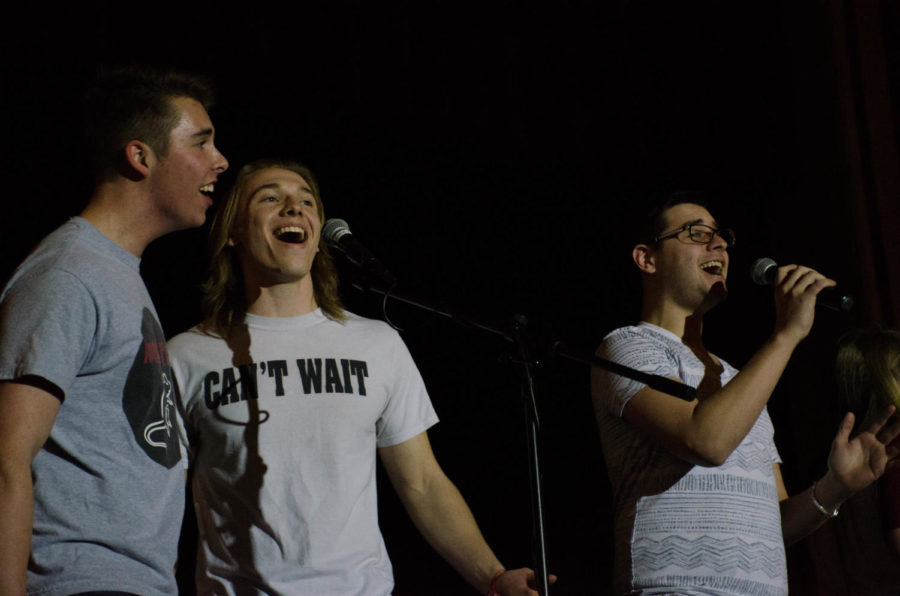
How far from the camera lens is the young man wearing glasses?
1900 millimetres

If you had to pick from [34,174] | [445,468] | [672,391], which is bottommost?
[672,391]

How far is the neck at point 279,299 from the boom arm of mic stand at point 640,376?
31.9 inches

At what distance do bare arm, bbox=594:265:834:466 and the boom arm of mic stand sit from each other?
1.06 ft

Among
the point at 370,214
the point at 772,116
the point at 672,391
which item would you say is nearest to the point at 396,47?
the point at 370,214

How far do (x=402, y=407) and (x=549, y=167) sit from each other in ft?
6.86

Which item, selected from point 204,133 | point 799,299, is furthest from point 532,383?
point 204,133

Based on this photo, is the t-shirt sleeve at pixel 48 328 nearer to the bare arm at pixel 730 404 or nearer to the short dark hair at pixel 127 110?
the short dark hair at pixel 127 110

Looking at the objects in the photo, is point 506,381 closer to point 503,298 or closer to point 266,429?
point 503,298

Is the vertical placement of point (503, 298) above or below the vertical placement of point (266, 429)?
above

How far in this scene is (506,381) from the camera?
3.84 meters

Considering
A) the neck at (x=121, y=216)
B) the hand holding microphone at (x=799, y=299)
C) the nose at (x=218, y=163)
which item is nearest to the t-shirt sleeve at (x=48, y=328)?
the neck at (x=121, y=216)

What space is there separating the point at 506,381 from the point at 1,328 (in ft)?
8.71

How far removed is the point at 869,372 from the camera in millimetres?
2781

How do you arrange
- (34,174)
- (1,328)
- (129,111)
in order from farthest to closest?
(34,174) → (129,111) → (1,328)
